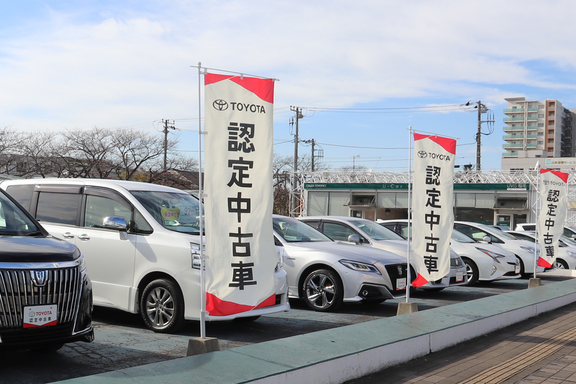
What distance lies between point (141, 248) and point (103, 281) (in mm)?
691

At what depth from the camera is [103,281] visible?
6.77 m

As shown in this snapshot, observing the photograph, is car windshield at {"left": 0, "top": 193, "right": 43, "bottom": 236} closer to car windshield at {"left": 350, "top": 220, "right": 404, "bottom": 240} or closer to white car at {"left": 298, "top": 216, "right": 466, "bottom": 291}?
A: white car at {"left": 298, "top": 216, "right": 466, "bottom": 291}

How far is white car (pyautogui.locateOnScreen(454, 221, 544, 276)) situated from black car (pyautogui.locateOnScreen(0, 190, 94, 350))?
11.6 m

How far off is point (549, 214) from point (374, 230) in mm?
4366

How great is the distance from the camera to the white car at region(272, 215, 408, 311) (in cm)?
837

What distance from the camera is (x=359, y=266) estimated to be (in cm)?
850

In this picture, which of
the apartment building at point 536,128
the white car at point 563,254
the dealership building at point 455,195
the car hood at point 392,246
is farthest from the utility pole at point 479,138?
the apartment building at point 536,128

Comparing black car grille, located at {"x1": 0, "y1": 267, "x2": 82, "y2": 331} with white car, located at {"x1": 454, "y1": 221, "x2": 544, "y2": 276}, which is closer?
black car grille, located at {"x1": 0, "y1": 267, "x2": 82, "y2": 331}

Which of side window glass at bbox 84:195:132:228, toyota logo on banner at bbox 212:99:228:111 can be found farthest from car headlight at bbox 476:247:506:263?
toyota logo on banner at bbox 212:99:228:111

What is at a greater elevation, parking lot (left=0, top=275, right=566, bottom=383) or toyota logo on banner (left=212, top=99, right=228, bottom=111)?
toyota logo on banner (left=212, top=99, right=228, bottom=111)

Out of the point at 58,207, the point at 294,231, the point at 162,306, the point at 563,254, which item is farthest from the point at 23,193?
the point at 563,254

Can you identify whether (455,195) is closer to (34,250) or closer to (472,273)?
(472,273)

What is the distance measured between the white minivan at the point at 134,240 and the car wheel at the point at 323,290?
146 centimetres

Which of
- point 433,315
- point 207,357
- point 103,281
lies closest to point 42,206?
point 103,281
